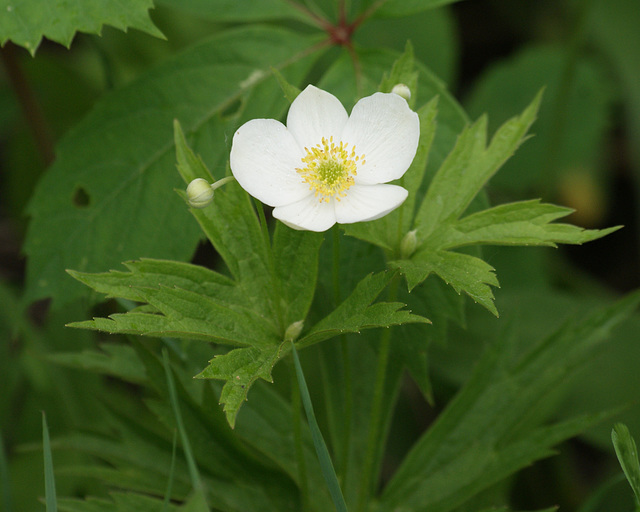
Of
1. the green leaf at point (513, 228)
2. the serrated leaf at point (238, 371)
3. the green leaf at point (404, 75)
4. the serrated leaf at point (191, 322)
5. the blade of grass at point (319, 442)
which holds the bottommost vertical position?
the blade of grass at point (319, 442)

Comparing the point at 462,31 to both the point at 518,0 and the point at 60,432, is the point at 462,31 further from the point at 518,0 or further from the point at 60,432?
the point at 60,432

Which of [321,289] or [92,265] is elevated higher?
[92,265]

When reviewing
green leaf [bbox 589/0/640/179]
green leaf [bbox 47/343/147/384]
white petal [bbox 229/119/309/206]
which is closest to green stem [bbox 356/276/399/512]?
white petal [bbox 229/119/309/206]

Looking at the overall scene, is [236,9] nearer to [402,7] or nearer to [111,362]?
[402,7]

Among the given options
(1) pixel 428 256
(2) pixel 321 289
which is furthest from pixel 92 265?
(1) pixel 428 256

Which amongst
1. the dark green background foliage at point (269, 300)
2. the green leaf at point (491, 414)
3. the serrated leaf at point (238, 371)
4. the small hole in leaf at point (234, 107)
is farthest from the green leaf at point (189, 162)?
the green leaf at point (491, 414)

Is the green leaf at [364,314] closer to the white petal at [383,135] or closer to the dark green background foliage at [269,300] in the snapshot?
the dark green background foliage at [269,300]
